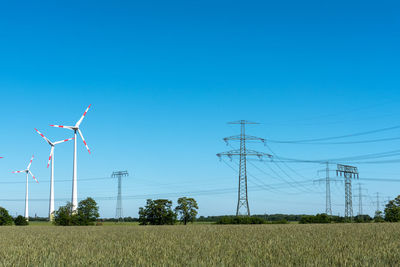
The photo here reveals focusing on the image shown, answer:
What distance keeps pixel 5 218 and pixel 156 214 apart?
37.8m

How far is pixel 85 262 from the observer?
12.3 meters

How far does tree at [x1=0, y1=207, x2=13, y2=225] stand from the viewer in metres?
96.5

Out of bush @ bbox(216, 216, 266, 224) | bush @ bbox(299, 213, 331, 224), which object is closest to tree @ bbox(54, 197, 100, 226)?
bush @ bbox(216, 216, 266, 224)

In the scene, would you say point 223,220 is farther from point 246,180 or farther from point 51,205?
point 51,205

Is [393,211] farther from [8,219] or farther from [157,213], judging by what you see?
[8,219]

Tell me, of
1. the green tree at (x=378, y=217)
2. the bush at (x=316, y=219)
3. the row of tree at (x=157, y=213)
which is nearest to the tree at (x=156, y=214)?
the row of tree at (x=157, y=213)

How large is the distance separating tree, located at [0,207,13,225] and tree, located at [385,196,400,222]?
310 ft

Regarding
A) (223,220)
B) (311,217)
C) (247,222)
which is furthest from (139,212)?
(311,217)

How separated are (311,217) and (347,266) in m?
79.0

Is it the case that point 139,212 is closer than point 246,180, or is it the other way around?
point 246,180

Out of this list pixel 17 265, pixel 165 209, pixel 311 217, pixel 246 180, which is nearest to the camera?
pixel 17 265

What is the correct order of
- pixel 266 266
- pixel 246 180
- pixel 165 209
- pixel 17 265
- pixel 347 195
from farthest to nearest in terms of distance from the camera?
pixel 347 195, pixel 165 209, pixel 246 180, pixel 17 265, pixel 266 266

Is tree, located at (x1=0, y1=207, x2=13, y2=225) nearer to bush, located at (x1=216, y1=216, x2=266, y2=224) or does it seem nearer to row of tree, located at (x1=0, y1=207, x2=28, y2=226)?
row of tree, located at (x1=0, y1=207, x2=28, y2=226)

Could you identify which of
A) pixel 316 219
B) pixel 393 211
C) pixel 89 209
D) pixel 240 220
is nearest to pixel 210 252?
pixel 240 220
